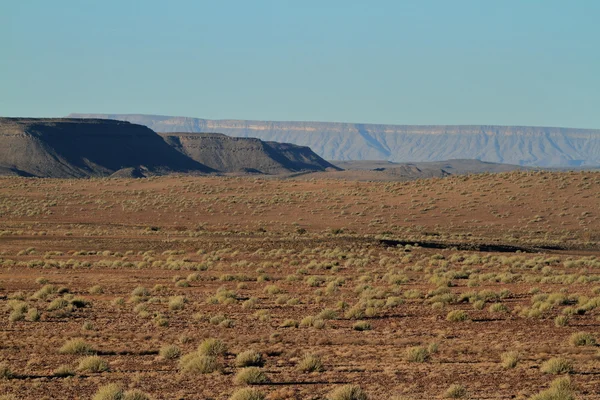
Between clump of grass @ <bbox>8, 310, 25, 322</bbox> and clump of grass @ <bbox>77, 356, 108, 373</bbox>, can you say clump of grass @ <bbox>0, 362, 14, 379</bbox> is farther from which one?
clump of grass @ <bbox>8, 310, 25, 322</bbox>

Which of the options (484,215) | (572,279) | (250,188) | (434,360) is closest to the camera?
(434,360)

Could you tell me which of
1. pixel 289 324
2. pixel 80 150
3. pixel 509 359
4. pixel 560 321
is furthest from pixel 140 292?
pixel 80 150

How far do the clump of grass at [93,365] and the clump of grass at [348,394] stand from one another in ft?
14.0

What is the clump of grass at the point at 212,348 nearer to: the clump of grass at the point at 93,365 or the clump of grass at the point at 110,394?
the clump of grass at the point at 93,365

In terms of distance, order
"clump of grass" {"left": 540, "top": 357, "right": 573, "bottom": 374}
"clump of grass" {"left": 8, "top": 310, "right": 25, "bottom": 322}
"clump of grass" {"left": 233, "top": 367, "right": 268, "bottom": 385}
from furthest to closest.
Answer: "clump of grass" {"left": 8, "top": 310, "right": 25, "bottom": 322} → "clump of grass" {"left": 540, "top": 357, "right": 573, "bottom": 374} → "clump of grass" {"left": 233, "top": 367, "right": 268, "bottom": 385}

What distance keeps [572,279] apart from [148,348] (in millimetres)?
17399

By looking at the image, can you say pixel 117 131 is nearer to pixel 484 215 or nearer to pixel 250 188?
pixel 250 188

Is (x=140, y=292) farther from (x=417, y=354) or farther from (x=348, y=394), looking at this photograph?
(x=348, y=394)

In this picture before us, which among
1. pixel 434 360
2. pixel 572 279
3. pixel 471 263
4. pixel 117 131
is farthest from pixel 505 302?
pixel 117 131

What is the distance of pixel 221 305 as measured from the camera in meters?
23.4

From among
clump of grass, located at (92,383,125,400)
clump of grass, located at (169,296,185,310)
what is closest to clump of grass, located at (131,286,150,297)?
clump of grass, located at (169,296,185,310)

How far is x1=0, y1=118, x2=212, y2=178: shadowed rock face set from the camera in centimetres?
15738

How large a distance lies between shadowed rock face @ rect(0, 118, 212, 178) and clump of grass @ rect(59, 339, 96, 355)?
13868cm

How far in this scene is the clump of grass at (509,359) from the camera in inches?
585
